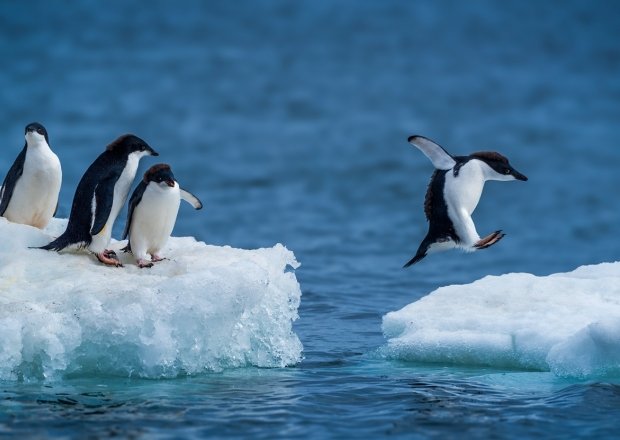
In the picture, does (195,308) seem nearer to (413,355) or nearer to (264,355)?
(264,355)

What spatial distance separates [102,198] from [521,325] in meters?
3.05

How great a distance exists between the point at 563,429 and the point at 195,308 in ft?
7.90

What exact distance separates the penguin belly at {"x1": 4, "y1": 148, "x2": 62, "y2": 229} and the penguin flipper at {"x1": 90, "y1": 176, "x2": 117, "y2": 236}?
67cm

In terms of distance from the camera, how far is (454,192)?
7.93 meters

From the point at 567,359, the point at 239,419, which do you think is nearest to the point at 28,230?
the point at 239,419

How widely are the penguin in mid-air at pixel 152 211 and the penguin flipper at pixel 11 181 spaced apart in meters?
1.00

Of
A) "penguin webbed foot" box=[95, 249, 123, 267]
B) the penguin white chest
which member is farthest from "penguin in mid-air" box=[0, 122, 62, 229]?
the penguin white chest

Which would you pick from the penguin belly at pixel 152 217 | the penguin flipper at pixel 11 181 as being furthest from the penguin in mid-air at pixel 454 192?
the penguin flipper at pixel 11 181

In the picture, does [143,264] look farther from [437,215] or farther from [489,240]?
[489,240]

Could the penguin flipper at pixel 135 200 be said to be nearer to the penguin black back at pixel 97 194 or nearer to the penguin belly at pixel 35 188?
the penguin black back at pixel 97 194

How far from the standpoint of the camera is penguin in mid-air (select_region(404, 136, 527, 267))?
793 cm

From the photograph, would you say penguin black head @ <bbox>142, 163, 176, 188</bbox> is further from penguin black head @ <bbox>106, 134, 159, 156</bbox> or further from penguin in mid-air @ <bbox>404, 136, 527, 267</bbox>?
penguin in mid-air @ <bbox>404, 136, 527, 267</bbox>

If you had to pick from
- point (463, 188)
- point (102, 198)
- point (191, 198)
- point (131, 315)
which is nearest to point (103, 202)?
point (102, 198)

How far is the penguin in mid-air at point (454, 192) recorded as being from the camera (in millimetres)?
7930
